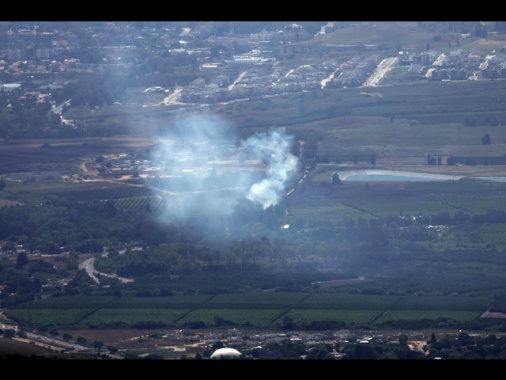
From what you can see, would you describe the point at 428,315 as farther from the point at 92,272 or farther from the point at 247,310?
the point at 92,272

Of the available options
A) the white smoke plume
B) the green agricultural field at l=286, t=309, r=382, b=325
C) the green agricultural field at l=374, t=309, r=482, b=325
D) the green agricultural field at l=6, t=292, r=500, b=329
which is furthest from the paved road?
the green agricultural field at l=374, t=309, r=482, b=325

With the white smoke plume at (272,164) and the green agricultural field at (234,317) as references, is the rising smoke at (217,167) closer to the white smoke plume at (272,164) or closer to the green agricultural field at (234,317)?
the white smoke plume at (272,164)

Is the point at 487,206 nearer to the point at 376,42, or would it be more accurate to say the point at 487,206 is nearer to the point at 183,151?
the point at 183,151

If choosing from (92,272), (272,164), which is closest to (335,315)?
(92,272)

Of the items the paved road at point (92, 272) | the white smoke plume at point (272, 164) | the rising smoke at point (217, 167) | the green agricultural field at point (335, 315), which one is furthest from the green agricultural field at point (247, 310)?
the white smoke plume at point (272, 164)

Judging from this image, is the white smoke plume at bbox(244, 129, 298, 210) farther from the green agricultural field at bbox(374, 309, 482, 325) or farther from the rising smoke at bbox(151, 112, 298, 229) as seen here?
the green agricultural field at bbox(374, 309, 482, 325)

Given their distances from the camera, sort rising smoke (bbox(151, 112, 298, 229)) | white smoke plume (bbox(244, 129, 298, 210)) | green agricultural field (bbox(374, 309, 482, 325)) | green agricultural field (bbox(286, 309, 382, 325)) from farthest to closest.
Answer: white smoke plume (bbox(244, 129, 298, 210)) → rising smoke (bbox(151, 112, 298, 229)) → green agricultural field (bbox(286, 309, 382, 325)) → green agricultural field (bbox(374, 309, 482, 325))
